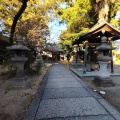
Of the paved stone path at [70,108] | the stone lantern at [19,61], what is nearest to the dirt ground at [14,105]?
the paved stone path at [70,108]

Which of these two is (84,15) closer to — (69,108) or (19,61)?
(19,61)

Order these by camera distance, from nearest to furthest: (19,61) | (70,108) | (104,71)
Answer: (70,108) < (19,61) < (104,71)

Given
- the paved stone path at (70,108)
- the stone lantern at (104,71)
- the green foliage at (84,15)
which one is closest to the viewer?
the paved stone path at (70,108)

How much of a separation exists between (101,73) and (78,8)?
12559 millimetres

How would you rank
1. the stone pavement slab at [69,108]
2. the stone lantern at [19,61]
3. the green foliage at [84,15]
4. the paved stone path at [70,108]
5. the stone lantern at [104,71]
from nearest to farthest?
1. the paved stone path at [70,108]
2. the stone pavement slab at [69,108]
3. the stone lantern at [19,61]
4. the stone lantern at [104,71]
5. the green foliage at [84,15]

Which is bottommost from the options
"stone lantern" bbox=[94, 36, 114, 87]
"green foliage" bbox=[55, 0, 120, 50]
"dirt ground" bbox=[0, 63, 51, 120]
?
"dirt ground" bbox=[0, 63, 51, 120]

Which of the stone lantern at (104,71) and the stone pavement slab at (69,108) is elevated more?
the stone lantern at (104,71)

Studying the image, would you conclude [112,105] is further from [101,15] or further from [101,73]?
[101,15]

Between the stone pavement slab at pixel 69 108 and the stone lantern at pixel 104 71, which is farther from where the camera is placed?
the stone lantern at pixel 104 71

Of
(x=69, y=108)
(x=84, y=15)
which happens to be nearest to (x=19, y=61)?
(x=69, y=108)

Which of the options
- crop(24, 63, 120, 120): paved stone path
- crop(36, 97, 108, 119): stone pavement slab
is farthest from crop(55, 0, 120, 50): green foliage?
crop(36, 97, 108, 119): stone pavement slab

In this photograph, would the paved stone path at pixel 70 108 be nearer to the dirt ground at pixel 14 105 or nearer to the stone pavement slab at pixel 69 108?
the stone pavement slab at pixel 69 108

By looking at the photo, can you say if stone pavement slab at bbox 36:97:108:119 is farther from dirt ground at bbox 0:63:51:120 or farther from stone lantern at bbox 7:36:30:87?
stone lantern at bbox 7:36:30:87

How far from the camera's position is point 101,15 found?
15672mm
